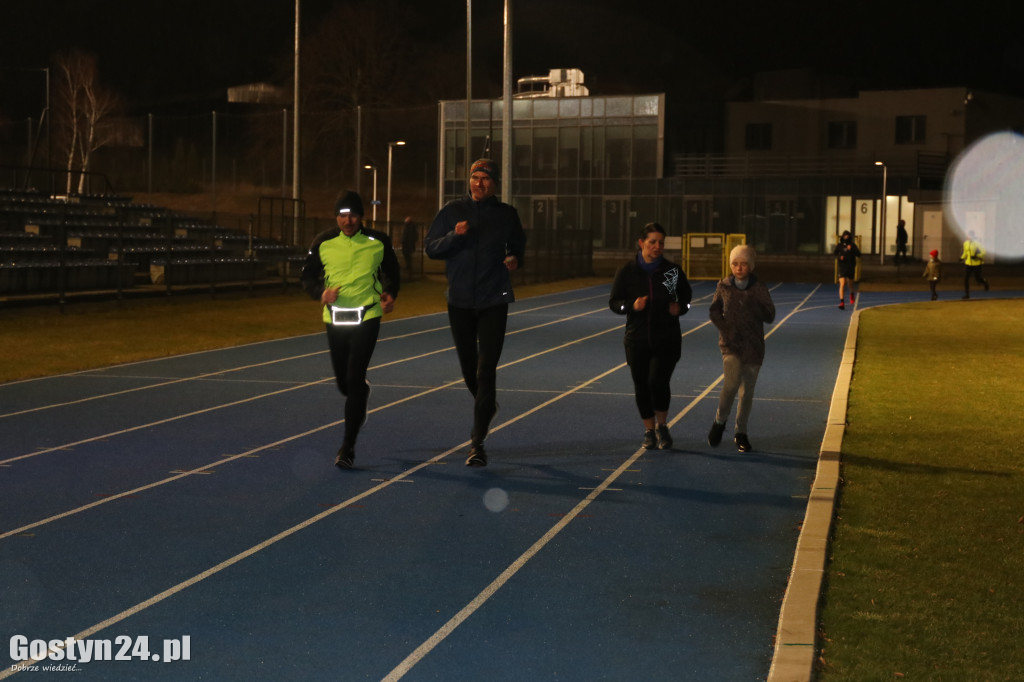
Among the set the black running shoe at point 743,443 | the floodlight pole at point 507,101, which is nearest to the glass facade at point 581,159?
the floodlight pole at point 507,101

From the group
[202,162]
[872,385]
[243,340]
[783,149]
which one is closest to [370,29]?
[202,162]

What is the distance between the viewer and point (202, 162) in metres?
75.4

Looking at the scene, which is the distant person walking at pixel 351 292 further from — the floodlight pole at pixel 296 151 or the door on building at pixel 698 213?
the door on building at pixel 698 213

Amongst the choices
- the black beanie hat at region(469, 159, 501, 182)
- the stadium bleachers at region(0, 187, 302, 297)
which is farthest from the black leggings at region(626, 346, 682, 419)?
the stadium bleachers at region(0, 187, 302, 297)

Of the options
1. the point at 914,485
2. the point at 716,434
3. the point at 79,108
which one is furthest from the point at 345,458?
the point at 79,108

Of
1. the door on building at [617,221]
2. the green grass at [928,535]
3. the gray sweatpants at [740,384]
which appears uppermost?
the door on building at [617,221]

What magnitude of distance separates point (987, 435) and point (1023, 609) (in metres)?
5.49

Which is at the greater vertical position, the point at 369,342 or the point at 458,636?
the point at 369,342

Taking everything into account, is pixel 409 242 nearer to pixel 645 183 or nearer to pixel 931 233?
pixel 645 183

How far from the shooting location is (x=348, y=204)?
9.45 metres

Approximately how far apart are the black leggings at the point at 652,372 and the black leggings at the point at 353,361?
2.15 m

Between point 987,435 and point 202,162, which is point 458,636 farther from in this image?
point 202,162

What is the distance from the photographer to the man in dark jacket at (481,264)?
9.31 metres

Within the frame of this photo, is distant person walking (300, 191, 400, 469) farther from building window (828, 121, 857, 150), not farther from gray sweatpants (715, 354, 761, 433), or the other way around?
building window (828, 121, 857, 150)
